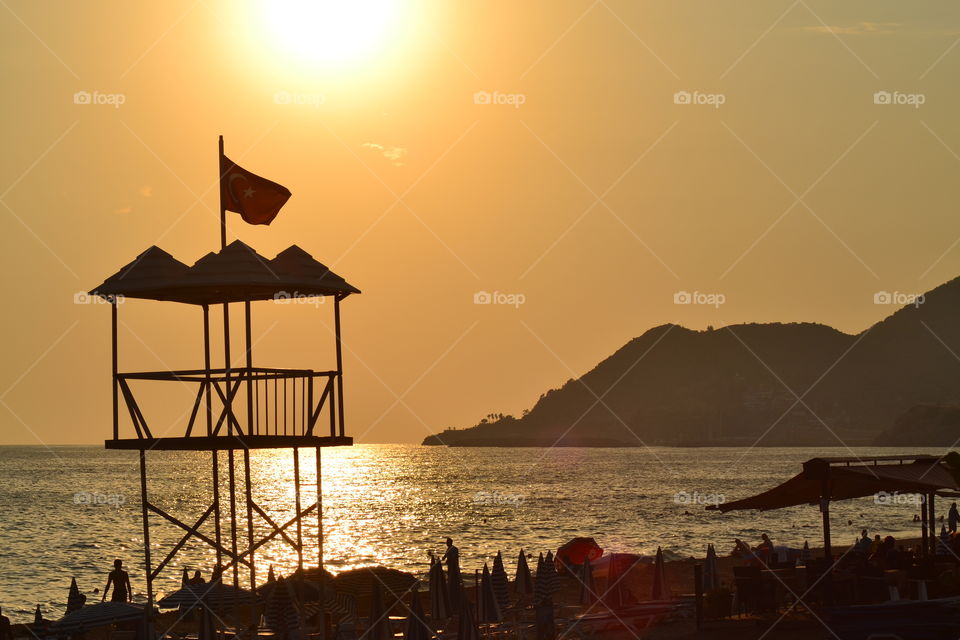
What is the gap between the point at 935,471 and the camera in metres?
27.0

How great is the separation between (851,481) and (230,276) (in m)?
13.8

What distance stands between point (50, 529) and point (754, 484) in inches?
4679

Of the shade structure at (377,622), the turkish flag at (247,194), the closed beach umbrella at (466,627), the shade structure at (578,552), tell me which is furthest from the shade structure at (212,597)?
the shade structure at (578,552)

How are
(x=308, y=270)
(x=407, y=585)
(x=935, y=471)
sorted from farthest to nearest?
(x=407, y=585) → (x=935, y=471) → (x=308, y=270)

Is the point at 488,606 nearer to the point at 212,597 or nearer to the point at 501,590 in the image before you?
the point at 501,590

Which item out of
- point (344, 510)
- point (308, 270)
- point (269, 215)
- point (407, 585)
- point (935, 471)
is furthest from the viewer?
point (344, 510)

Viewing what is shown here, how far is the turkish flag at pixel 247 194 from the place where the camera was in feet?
67.9

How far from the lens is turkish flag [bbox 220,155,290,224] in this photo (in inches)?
814

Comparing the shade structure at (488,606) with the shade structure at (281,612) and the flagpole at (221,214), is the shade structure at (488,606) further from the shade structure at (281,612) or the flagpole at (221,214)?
the flagpole at (221,214)

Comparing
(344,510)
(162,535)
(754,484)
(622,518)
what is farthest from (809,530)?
(754,484)

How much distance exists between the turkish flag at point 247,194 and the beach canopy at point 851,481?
38.6 feet

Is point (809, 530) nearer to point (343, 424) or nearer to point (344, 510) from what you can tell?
point (344, 510)

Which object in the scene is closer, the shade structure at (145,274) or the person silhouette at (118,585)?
the shade structure at (145,274)

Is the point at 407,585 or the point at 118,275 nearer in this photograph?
the point at 118,275
